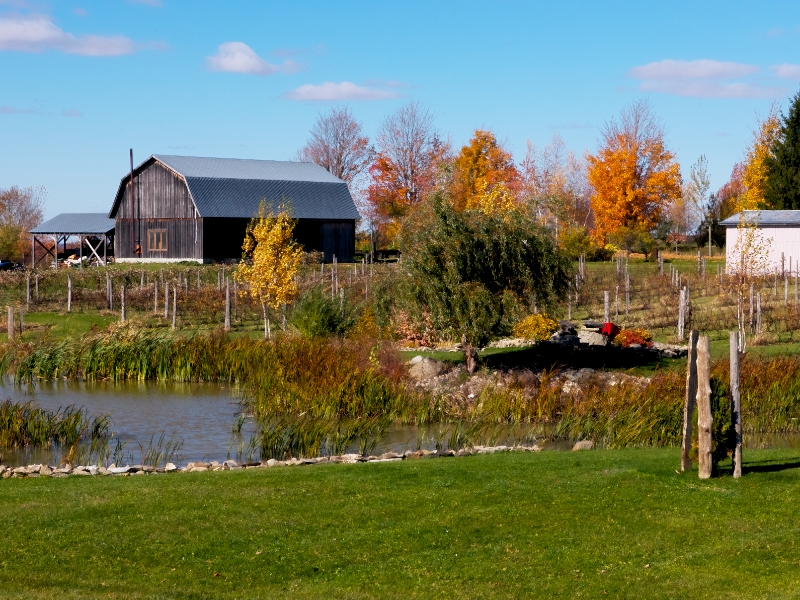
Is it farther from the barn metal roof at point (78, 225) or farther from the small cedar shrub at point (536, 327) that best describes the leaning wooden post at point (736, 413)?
the barn metal roof at point (78, 225)

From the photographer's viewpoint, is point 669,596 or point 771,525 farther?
point 771,525

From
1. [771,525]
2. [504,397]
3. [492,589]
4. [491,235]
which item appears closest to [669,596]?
[492,589]

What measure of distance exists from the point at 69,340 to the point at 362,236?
66931 millimetres

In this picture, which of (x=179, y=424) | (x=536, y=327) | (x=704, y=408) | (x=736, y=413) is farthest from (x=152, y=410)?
(x=736, y=413)

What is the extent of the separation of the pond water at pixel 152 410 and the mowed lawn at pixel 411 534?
12.9 ft

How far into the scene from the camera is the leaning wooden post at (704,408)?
1270 cm

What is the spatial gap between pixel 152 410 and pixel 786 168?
48.5 m

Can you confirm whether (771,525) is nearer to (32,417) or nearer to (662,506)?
(662,506)

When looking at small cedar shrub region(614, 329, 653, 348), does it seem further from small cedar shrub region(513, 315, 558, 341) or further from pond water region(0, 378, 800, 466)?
pond water region(0, 378, 800, 466)

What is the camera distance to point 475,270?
24531mm

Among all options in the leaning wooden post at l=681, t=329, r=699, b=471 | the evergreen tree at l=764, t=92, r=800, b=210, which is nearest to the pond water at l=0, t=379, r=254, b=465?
the leaning wooden post at l=681, t=329, r=699, b=471

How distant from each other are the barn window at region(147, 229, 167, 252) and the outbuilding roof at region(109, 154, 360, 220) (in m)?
3.74

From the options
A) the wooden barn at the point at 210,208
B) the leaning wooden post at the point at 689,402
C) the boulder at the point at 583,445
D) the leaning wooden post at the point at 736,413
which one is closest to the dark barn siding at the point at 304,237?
the wooden barn at the point at 210,208

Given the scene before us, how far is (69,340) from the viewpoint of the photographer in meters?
28.5
